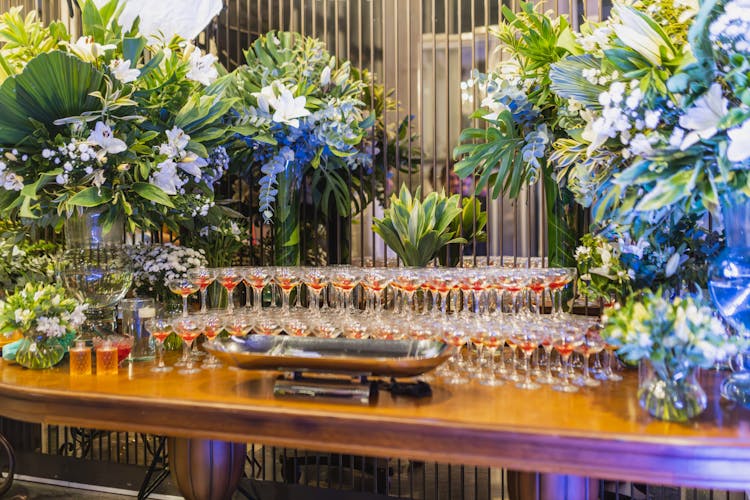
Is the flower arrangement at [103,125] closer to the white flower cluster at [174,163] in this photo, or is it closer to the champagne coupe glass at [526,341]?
the white flower cluster at [174,163]

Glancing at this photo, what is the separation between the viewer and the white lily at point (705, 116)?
1259 mm

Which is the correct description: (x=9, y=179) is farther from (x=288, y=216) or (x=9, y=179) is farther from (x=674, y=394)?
(x=674, y=394)

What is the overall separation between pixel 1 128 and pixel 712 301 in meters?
1.97

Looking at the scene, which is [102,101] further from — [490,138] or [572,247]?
[572,247]

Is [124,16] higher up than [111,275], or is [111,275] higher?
[124,16]

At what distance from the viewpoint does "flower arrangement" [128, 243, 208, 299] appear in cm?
211

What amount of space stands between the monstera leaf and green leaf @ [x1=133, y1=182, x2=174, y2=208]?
0.86 feet

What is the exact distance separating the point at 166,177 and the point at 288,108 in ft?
1.61

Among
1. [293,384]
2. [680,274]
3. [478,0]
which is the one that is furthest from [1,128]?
[478,0]

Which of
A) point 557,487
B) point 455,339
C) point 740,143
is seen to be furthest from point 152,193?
point 740,143

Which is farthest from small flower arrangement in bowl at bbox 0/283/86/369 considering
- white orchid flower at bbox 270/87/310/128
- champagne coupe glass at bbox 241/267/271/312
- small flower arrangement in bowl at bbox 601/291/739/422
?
small flower arrangement in bowl at bbox 601/291/739/422

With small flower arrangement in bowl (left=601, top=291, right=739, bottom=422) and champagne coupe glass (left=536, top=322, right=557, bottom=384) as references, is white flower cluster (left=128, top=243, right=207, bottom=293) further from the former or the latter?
small flower arrangement in bowl (left=601, top=291, right=739, bottom=422)

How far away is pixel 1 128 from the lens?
69.4 inches

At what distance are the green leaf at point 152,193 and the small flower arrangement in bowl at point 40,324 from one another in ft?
1.25
